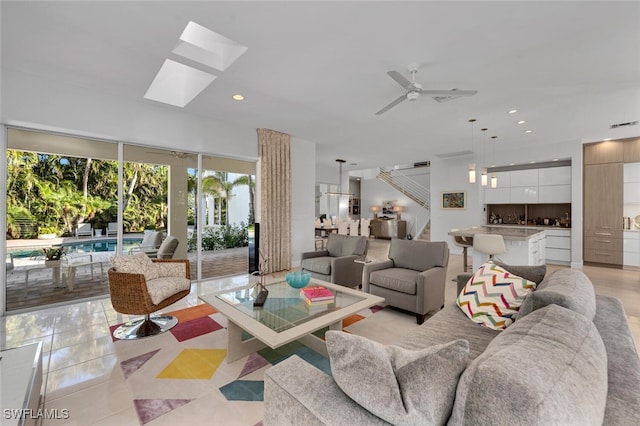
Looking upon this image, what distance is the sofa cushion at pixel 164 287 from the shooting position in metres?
2.66

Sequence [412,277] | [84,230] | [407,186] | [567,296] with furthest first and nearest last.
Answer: [407,186], [84,230], [412,277], [567,296]

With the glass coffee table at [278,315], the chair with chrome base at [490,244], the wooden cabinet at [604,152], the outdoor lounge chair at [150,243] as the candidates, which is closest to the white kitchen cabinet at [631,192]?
the wooden cabinet at [604,152]

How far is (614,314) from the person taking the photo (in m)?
1.58

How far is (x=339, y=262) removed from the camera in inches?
154

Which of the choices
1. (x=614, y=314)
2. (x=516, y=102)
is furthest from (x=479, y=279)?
(x=516, y=102)

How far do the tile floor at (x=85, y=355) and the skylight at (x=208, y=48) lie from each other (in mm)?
2995

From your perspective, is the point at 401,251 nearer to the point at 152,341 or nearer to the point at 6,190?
the point at 152,341

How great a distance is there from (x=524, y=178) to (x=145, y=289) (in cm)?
816

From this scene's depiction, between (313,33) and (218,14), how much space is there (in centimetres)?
82

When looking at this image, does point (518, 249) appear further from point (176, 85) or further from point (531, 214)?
point (176, 85)

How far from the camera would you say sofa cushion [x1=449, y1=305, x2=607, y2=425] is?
685 mm

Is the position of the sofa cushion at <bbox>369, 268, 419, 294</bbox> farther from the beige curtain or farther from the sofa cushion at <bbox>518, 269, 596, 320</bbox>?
the beige curtain

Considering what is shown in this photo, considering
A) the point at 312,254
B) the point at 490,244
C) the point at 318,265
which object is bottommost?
the point at 318,265

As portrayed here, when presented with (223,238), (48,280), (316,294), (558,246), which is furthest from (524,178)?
(48,280)
